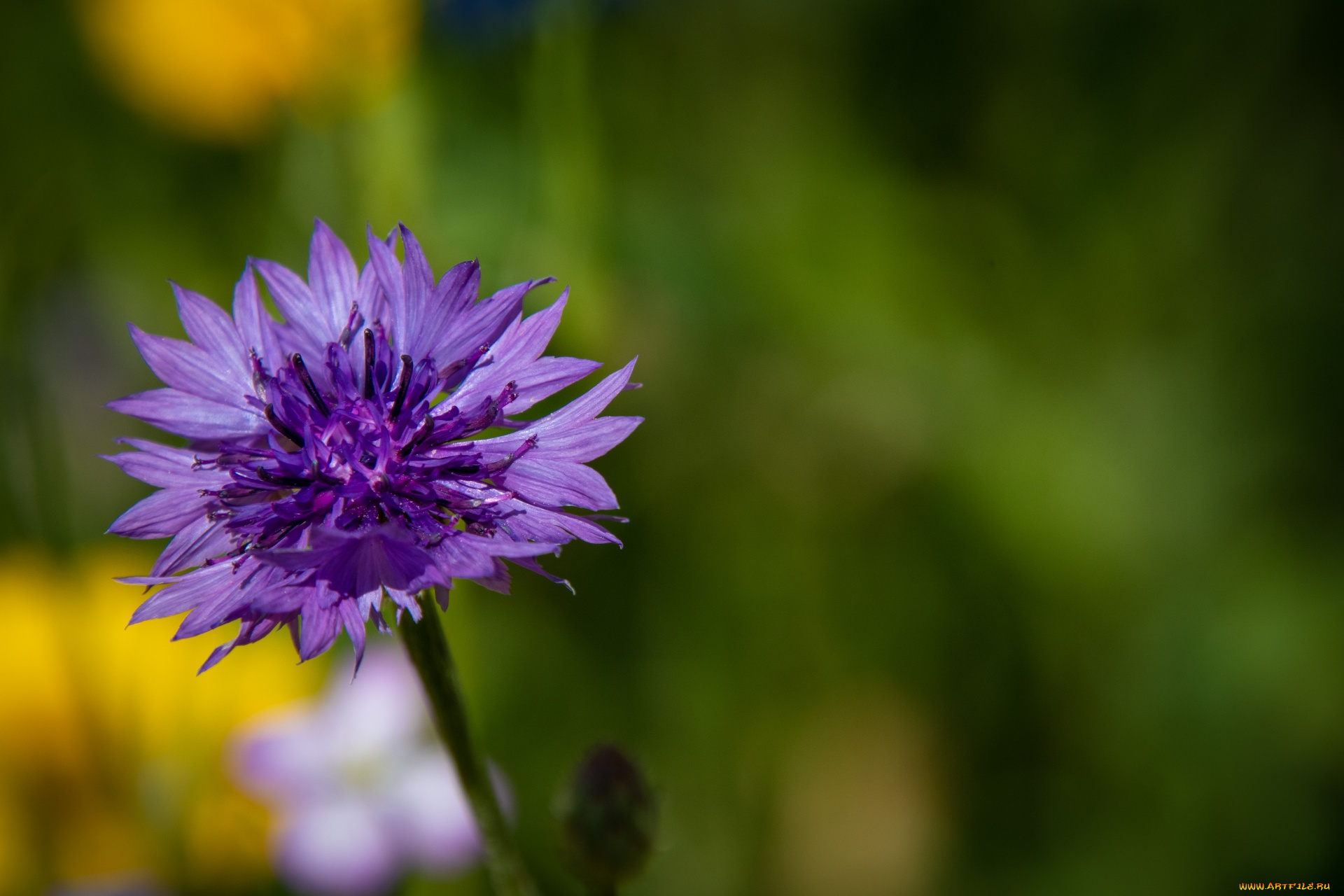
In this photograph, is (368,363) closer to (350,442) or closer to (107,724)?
(350,442)

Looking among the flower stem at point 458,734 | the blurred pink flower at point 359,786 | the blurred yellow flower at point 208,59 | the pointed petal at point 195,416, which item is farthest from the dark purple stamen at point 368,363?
the blurred yellow flower at point 208,59

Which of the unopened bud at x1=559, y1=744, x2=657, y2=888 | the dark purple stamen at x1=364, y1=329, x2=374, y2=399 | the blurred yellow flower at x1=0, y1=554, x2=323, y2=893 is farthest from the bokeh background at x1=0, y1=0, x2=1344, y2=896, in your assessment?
the dark purple stamen at x1=364, y1=329, x2=374, y2=399

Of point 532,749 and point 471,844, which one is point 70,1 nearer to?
point 532,749

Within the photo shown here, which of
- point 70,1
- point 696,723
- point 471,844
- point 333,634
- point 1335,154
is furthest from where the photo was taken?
point 70,1

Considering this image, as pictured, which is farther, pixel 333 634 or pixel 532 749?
pixel 532 749

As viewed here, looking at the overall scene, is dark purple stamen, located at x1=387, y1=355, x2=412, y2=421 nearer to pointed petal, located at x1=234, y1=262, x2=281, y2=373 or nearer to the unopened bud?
pointed petal, located at x1=234, y1=262, x2=281, y2=373

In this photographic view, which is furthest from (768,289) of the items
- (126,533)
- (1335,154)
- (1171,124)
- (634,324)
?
(126,533)
